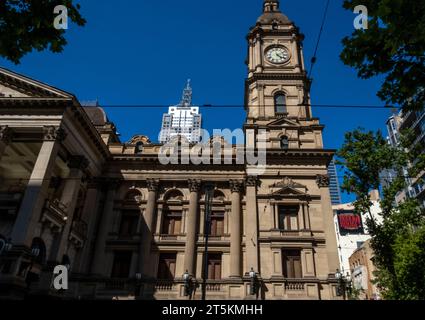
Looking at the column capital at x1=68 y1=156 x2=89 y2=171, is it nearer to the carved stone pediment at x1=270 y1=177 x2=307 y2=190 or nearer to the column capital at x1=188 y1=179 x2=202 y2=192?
the column capital at x1=188 y1=179 x2=202 y2=192

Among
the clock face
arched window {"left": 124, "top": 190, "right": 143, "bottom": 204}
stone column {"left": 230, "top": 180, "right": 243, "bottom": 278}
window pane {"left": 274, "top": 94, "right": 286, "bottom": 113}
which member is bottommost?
stone column {"left": 230, "top": 180, "right": 243, "bottom": 278}

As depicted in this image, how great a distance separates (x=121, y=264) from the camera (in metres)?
26.6

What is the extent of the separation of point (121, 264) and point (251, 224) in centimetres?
1097

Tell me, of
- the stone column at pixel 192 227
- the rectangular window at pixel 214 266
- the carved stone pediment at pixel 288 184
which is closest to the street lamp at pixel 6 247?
the stone column at pixel 192 227

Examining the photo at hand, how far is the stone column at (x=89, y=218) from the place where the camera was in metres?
25.7

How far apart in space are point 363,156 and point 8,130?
2589 centimetres

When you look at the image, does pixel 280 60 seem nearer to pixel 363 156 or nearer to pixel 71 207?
pixel 363 156

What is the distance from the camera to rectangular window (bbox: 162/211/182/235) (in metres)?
27.9

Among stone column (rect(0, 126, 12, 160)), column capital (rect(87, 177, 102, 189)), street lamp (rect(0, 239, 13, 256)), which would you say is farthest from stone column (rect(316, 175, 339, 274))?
stone column (rect(0, 126, 12, 160))

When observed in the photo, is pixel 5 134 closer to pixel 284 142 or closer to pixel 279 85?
pixel 284 142

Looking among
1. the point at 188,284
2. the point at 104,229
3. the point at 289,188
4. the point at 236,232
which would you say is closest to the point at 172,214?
the point at 104,229

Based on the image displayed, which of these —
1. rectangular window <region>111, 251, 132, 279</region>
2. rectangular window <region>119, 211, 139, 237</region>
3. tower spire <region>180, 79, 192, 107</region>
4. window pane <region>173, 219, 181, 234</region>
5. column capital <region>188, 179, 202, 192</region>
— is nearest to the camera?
rectangular window <region>111, 251, 132, 279</region>

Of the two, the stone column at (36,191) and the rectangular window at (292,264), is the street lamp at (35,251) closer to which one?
the stone column at (36,191)
